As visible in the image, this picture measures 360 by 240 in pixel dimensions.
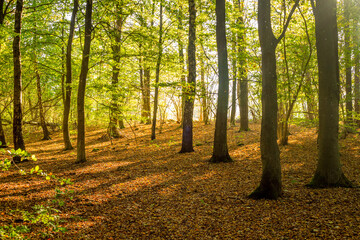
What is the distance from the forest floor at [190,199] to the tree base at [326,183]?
0.19 metres

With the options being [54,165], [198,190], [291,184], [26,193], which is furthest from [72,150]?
[291,184]

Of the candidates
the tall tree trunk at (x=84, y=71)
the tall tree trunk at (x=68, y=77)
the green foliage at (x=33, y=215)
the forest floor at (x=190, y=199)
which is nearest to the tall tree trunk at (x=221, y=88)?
the forest floor at (x=190, y=199)

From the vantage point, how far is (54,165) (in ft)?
31.8

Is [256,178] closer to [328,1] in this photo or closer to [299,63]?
[328,1]

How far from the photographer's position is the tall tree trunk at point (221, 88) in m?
8.47

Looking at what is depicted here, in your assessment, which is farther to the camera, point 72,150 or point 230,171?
point 72,150

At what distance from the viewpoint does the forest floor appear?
409cm

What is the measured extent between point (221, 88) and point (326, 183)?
4.61 m

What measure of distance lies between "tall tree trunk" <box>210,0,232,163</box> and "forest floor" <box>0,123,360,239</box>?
584mm

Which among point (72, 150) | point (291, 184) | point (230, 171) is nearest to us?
point (291, 184)

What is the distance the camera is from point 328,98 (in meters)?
5.39

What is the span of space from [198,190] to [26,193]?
4682 mm

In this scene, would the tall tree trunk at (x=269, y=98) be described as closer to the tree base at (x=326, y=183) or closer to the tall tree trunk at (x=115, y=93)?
the tree base at (x=326, y=183)

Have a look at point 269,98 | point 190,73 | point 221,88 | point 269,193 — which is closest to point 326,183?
point 269,193
